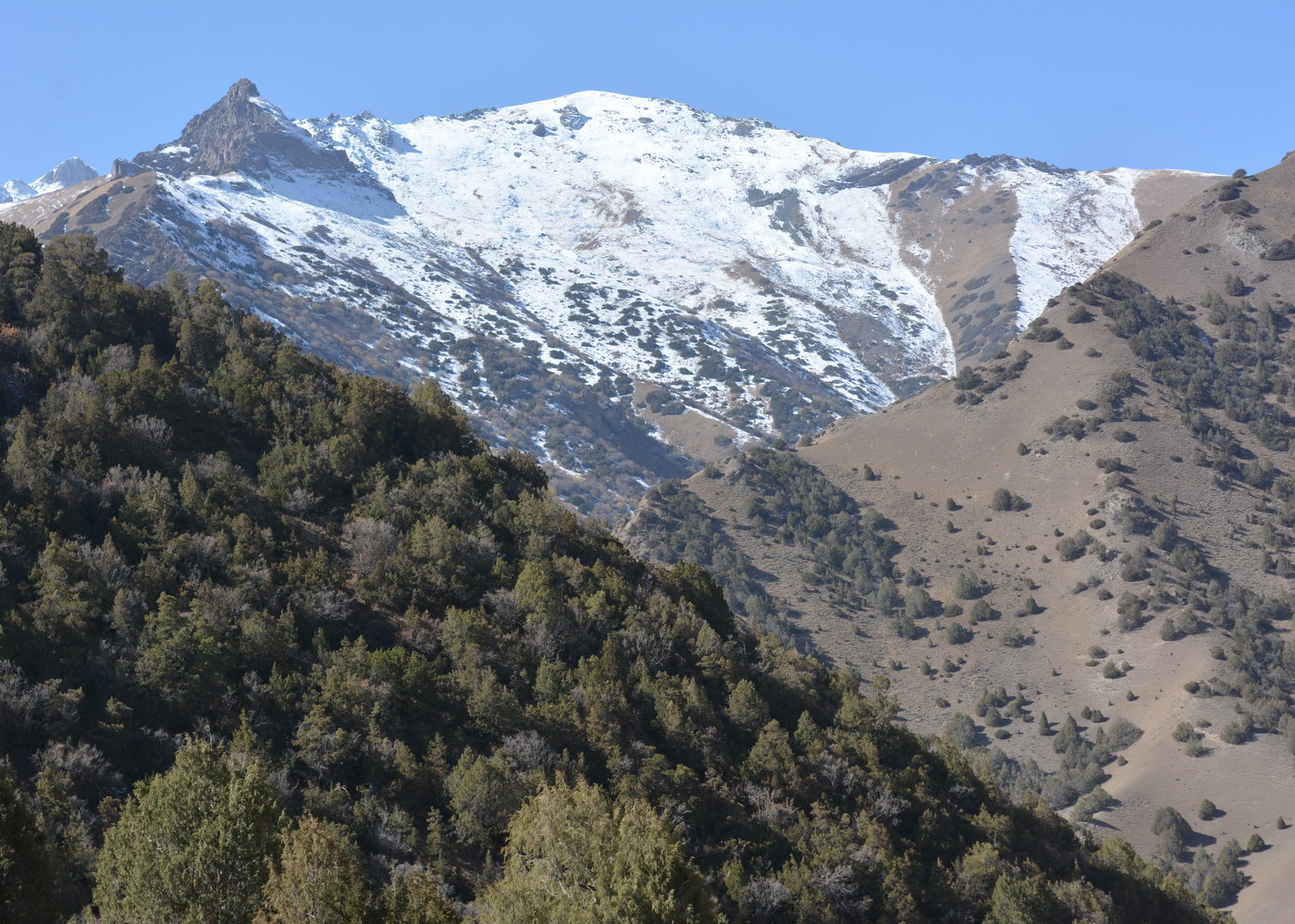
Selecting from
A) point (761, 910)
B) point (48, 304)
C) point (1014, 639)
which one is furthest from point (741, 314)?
point (761, 910)

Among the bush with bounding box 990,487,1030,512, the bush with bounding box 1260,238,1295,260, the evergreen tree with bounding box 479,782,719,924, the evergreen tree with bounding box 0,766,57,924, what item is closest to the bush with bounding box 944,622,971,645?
the bush with bounding box 990,487,1030,512

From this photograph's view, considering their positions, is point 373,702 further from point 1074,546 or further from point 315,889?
Answer: point 1074,546

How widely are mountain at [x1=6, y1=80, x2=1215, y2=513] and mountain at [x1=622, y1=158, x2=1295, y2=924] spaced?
34.4 metres

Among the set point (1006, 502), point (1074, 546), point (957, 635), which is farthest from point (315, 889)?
point (1006, 502)

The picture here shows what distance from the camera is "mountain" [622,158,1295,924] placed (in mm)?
58344

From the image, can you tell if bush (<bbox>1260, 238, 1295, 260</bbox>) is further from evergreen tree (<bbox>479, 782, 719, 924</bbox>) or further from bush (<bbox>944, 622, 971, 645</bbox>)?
evergreen tree (<bbox>479, 782, 719, 924</bbox>)

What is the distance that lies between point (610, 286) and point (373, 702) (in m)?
153

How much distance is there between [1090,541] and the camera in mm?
74125

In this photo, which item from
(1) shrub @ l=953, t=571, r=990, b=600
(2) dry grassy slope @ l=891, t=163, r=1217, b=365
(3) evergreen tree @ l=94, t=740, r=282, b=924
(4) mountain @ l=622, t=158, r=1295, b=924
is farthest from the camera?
(2) dry grassy slope @ l=891, t=163, r=1217, b=365

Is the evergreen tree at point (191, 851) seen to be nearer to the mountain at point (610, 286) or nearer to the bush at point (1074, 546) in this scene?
the bush at point (1074, 546)

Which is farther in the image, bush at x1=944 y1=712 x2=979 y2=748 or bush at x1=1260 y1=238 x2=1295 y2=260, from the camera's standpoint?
bush at x1=1260 y1=238 x2=1295 y2=260

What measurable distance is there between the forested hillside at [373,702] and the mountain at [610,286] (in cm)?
7968

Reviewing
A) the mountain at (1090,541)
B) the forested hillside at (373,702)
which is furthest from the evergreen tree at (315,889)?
the mountain at (1090,541)

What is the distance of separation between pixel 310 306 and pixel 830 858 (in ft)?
410
